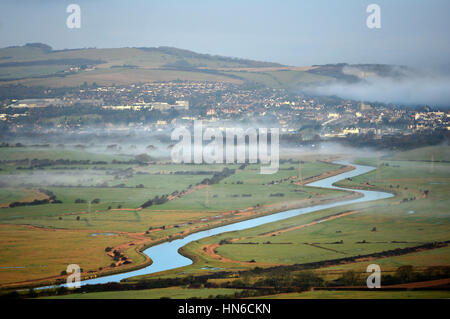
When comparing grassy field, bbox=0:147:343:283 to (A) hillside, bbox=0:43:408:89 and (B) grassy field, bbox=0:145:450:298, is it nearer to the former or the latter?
(B) grassy field, bbox=0:145:450:298

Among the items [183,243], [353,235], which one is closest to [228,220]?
[183,243]

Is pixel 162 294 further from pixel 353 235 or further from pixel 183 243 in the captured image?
pixel 353 235

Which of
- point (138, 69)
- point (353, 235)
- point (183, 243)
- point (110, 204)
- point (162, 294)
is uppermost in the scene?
point (138, 69)

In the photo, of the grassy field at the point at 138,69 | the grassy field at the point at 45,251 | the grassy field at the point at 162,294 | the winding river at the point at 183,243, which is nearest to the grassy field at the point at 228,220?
the grassy field at the point at 45,251

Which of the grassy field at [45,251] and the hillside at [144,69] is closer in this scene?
the grassy field at [45,251]

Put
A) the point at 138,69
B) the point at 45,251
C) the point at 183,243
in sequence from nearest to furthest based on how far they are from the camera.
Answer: the point at 45,251 → the point at 183,243 → the point at 138,69

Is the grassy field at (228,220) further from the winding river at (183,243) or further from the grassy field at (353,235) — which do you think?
the winding river at (183,243)

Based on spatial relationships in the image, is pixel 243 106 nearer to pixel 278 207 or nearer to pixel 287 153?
pixel 287 153

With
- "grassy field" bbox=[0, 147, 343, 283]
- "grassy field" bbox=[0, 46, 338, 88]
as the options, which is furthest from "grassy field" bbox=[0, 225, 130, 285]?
"grassy field" bbox=[0, 46, 338, 88]

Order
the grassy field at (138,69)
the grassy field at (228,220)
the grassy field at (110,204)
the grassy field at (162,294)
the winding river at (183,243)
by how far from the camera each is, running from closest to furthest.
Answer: the grassy field at (162,294), the winding river at (183,243), the grassy field at (228,220), the grassy field at (110,204), the grassy field at (138,69)

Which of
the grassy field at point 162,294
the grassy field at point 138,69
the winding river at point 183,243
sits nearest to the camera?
the grassy field at point 162,294
